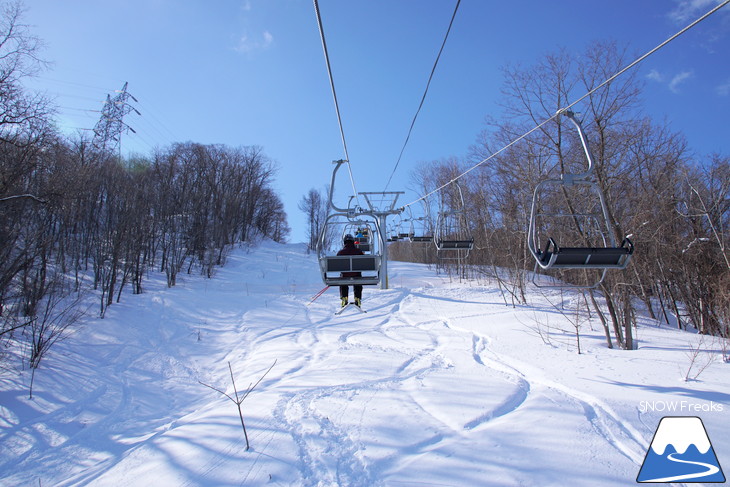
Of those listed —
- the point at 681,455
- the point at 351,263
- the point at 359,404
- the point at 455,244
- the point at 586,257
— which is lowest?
the point at 359,404

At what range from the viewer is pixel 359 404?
5.90 metres

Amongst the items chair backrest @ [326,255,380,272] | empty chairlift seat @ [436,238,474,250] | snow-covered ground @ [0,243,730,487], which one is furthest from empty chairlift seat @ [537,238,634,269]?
empty chairlift seat @ [436,238,474,250]

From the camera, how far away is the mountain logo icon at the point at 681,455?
145 inches

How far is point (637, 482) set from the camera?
11.9 ft

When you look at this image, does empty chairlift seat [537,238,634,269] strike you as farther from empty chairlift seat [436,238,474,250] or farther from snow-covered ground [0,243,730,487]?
empty chairlift seat [436,238,474,250]

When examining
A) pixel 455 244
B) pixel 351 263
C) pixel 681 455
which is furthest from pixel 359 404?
pixel 455 244

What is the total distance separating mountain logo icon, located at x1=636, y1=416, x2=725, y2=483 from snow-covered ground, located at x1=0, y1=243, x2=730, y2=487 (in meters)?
0.14

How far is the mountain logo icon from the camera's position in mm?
3672

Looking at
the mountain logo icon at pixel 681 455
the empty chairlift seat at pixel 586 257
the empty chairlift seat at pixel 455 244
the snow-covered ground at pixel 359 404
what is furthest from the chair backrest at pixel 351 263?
the mountain logo icon at pixel 681 455

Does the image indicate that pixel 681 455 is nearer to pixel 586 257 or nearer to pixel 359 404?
pixel 586 257

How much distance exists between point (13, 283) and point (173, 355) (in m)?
6.01

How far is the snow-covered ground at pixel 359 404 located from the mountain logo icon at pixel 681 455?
143mm

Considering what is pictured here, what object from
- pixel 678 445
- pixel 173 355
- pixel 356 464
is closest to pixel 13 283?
pixel 173 355

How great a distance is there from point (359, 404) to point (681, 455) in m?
4.35
